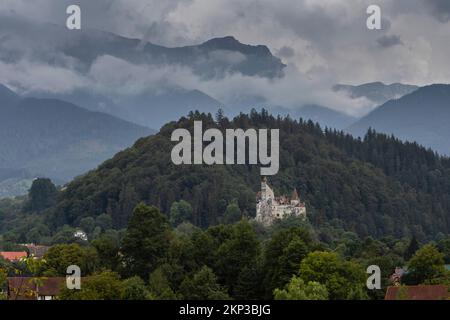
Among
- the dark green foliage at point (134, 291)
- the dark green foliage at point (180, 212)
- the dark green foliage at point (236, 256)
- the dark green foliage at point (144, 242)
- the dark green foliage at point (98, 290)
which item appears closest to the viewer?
the dark green foliage at point (98, 290)

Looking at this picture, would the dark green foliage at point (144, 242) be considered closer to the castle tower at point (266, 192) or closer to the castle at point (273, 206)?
the castle at point (273, 206)

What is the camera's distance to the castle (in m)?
160

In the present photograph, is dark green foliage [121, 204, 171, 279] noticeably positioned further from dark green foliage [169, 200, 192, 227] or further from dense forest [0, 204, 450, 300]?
dark green foliage [169, 200, 192, 227]

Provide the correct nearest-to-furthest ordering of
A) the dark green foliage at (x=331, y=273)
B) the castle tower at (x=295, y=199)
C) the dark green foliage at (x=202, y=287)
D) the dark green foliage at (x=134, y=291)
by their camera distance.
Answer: the dark green foliage at (x=134, y=291) < the dark green foliage at (x=331, y=273) < the dark green foliage at (x=202, y=287) < the castle tower at (x=295, y=199)

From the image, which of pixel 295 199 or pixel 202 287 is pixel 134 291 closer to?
pixel 202 287

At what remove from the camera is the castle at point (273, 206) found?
15950cm

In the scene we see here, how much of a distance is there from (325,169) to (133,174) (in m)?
42.7

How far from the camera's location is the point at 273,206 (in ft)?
532

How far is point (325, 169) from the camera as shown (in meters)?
198

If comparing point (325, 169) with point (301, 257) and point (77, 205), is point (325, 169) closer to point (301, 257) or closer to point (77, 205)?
point (77, 205)

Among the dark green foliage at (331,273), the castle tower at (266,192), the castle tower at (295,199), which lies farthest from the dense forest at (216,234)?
the castle tower at (295,199)
